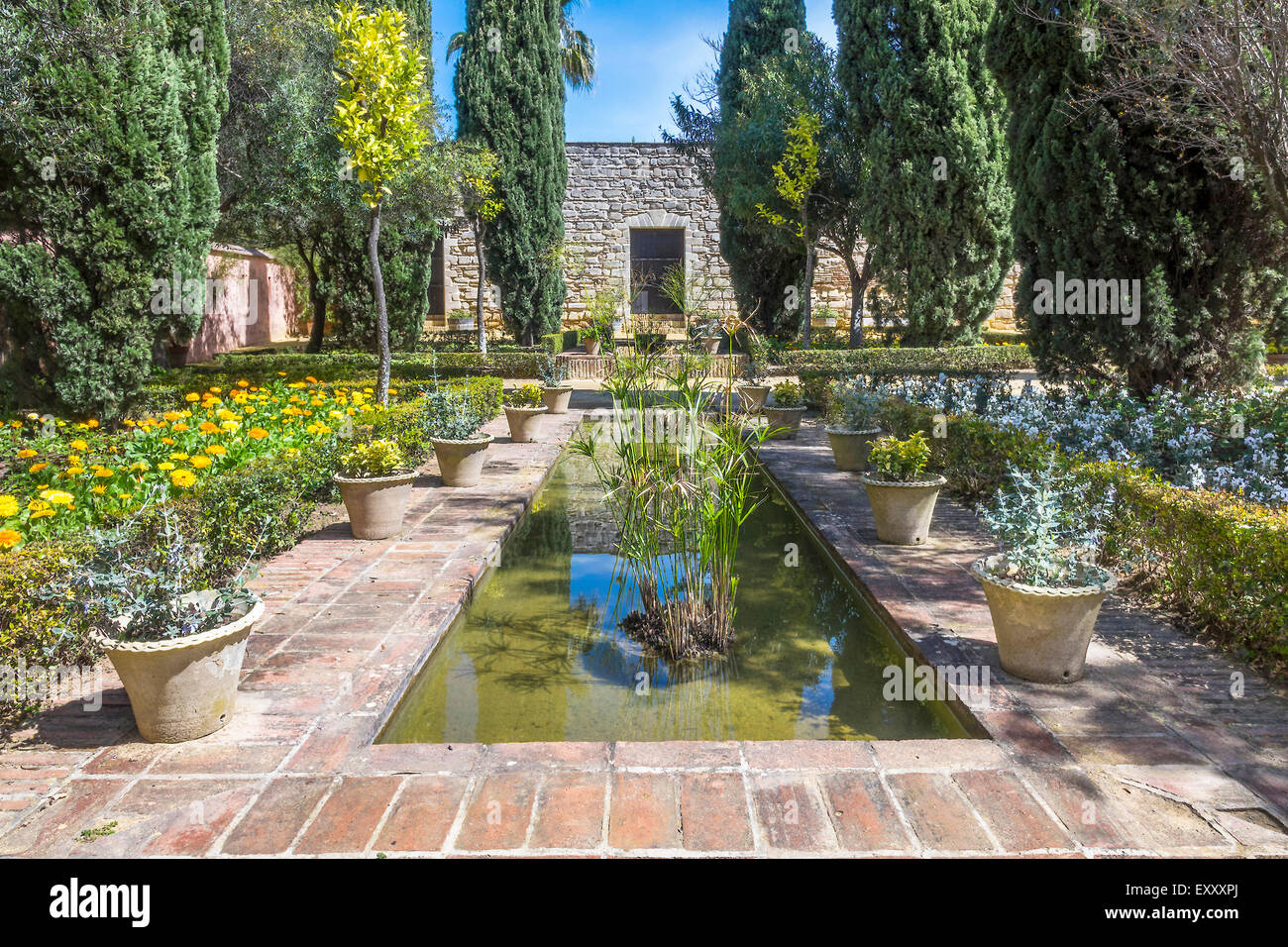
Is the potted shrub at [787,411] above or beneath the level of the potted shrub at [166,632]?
above

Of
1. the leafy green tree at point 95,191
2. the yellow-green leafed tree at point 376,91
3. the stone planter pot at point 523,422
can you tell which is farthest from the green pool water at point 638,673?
the leafy green tree at point 95,191

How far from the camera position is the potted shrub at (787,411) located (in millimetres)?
8727

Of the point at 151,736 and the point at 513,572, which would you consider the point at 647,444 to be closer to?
the point at 513,572

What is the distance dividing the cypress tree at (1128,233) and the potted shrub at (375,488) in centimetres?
521

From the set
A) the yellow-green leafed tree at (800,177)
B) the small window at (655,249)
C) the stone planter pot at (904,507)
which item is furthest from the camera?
the small window at (655,249)

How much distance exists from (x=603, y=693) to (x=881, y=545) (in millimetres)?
2208

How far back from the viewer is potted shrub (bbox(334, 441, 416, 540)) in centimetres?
464

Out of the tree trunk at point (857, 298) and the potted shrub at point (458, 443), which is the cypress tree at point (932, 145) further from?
the potted shrub at point (458, 443)

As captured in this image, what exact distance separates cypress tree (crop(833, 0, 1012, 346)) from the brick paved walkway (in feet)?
32.0

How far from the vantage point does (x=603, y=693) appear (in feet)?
10.1

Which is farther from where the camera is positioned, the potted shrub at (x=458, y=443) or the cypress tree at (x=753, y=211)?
the cypress tree at (x=753, y=211)

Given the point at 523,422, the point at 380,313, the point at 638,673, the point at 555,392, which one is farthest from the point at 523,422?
the point at 638,673

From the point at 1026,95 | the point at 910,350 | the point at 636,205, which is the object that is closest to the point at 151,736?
the point at 1026,95

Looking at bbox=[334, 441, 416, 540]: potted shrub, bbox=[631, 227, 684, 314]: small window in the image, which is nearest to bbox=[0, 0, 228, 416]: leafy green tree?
bbox=[334, 441, 416, 540]: potted shrub
